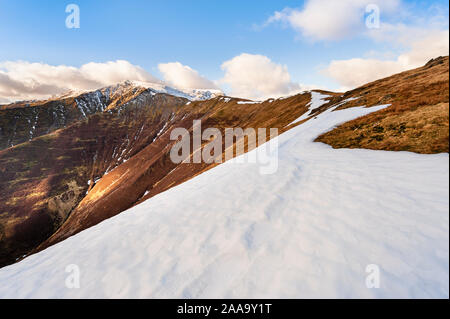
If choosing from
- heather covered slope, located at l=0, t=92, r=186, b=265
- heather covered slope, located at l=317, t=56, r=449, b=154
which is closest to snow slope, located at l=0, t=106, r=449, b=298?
heather covered slope, located at l=317, t=56, r=449, b=154

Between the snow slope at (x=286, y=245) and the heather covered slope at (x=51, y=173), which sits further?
the heather covered slope at (x=51, y=173)

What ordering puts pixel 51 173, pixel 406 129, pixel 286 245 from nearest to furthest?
pixel 286 245 → pixel 406 129 → pixel 51 173

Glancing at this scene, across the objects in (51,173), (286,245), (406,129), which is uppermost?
(406,129)

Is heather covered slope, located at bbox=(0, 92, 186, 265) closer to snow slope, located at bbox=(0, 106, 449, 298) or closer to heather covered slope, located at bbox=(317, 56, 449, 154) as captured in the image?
snow slope, located at bbox=(0, 106, 449, 298)

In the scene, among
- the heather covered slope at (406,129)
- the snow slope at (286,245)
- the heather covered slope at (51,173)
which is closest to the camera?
the snow slope at (286,245)

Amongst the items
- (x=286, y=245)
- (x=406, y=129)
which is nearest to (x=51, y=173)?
(x=286, y=245)

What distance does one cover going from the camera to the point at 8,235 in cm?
7619

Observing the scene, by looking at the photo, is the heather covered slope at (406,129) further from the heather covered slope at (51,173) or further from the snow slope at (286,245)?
the heather covered slope at (51,173)

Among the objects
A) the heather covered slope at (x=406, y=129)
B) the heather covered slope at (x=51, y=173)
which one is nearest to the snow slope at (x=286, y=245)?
the heather covered slope at (x=406, y=129)

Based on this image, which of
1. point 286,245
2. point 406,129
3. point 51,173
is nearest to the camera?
point 286,245

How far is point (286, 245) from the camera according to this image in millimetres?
5812

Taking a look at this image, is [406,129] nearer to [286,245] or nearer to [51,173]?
[286,245]

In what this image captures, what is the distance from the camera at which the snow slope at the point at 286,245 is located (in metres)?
4.60

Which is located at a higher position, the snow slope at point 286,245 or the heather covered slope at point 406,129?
the heather covered slope at point 406,129
